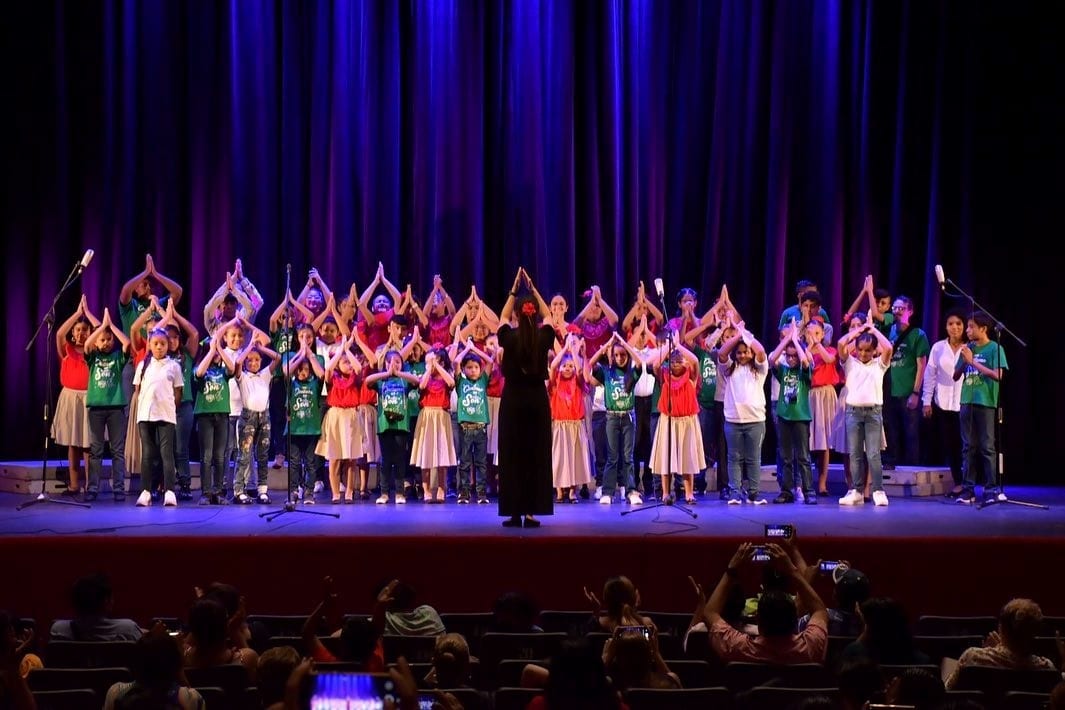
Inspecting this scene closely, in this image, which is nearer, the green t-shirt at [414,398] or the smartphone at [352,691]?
the smartphone at [352,691]

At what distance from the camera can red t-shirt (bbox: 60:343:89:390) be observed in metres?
12.1

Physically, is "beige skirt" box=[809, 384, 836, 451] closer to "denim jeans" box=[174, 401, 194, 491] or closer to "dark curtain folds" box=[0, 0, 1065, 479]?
"dark curtain folds" box=[0, 0, 1065, 479]

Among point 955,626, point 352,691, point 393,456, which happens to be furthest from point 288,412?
point 352,691

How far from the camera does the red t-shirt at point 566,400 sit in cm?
1193

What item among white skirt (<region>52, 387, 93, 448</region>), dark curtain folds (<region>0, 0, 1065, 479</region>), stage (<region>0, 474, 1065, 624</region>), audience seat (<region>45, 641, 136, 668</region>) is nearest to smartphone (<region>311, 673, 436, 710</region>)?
audience seat (<region>45, 641, 136, 668</region>)

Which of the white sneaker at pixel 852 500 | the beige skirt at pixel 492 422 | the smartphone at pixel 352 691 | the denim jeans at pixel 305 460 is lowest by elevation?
the white sneaker at pixel 852 500

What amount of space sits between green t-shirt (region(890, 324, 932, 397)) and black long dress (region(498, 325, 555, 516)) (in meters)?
4.77

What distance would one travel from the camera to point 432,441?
11.7 meters

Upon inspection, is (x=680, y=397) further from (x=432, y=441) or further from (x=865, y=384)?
(x=432, y=441)

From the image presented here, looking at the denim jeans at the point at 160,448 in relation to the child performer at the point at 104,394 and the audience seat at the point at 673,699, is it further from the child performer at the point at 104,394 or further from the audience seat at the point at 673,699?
the audience seat at the point at 673,699

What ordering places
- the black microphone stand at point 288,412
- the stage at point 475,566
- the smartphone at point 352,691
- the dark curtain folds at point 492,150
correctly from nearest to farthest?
the smartphone at point 352,691
the stage at point 475,566
the black microphone stand at point 288,412
the dark curtain folds at point 492,150

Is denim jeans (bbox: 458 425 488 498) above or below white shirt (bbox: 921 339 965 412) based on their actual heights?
below

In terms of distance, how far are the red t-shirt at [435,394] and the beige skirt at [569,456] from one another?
1113 mm

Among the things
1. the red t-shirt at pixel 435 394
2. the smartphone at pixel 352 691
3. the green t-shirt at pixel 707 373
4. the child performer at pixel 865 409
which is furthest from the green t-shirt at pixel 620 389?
the smartphone at pixel 352 691
